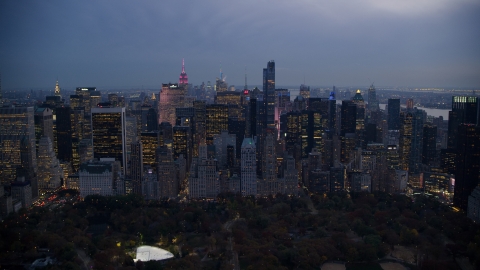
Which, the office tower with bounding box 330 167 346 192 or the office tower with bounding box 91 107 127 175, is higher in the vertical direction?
the office tower with bounding box 91 107 127 175

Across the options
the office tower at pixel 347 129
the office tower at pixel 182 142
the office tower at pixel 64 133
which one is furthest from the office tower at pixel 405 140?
the office tower at pixel 64 133

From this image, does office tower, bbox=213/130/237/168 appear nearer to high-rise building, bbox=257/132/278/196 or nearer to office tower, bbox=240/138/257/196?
office tower, bbox=240/138/257/196

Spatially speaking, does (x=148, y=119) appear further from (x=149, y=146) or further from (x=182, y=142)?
(x=149, y=146)

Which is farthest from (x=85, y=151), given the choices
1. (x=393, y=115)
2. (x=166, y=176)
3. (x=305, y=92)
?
(x=393, y=115)

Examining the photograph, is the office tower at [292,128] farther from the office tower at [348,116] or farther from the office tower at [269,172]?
the office tower at [269,172]

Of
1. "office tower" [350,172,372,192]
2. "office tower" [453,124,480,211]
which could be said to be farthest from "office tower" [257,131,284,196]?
"office tower" [453,124,480,211]

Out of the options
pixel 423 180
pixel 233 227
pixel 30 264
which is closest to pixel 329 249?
pixel 233 227
